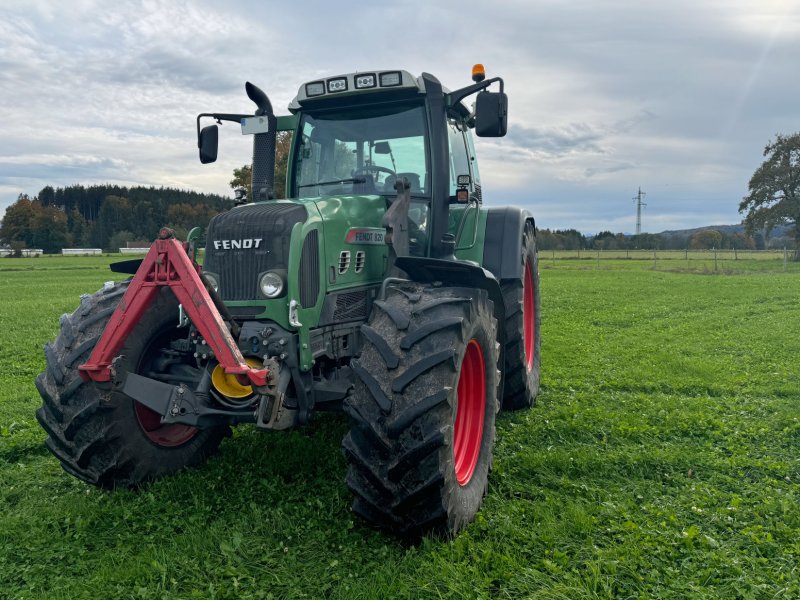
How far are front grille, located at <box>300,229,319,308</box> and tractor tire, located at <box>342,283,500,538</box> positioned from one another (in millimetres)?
480

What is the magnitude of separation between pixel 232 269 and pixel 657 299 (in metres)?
14.8

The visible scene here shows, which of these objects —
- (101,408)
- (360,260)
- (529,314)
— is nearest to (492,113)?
(360,260)

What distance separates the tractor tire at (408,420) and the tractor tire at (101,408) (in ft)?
5.31

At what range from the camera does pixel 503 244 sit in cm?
594

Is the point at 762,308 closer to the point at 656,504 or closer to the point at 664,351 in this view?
the point at 664,351

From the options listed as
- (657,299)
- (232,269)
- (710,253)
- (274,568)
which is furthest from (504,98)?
(710,253)

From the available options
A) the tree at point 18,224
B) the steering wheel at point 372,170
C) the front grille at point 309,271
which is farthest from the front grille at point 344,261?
the tree at point 18,224

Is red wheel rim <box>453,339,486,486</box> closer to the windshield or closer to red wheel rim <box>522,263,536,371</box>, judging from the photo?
the windshield

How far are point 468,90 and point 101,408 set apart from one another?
344 cm

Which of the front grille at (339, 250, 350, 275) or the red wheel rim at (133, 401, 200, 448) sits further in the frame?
the red wheel rim at (133, 401, 200, 448)

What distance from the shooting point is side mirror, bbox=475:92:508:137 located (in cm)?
470

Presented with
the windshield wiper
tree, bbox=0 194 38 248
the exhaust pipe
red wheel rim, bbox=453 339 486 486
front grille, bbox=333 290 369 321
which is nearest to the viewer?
red wheel rim, bbox=453 339 486 486

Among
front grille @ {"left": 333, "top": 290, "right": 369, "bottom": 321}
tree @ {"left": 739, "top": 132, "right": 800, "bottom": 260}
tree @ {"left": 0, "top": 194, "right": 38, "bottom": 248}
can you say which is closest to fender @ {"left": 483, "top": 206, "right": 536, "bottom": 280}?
front grille @ {"left": 333, "top": 290, "right": 369, "bottom": 321}

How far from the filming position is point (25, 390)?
24.2ft
